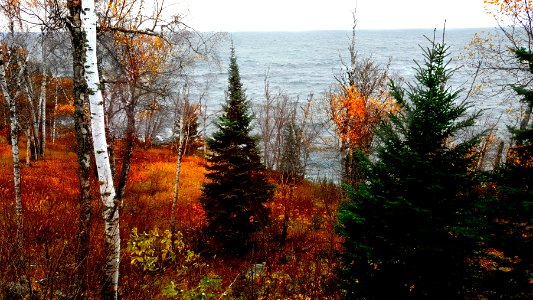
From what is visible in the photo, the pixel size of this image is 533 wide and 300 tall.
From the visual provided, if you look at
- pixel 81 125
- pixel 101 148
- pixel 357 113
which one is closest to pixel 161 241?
pixel 101 148

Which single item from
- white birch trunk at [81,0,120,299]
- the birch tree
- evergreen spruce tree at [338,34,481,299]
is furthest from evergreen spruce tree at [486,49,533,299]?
the birch tree

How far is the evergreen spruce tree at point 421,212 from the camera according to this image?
5.94 meters

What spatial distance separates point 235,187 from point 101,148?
302 inches

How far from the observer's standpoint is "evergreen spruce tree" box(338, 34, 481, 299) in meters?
5.94

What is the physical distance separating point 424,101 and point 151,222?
12925 mm

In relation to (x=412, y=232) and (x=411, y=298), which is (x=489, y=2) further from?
(x=411, y=298)

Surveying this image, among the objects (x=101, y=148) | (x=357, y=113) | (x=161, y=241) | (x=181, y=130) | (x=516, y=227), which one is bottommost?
(x=161, y=241)

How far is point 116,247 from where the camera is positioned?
584cm

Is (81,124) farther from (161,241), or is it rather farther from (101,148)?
(161,241)

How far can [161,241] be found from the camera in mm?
6633

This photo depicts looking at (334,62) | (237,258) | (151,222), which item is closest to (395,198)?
(237,258)

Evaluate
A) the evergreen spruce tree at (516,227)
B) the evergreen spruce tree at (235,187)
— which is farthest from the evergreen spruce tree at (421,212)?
the evergreen spruce tree at (235,187)

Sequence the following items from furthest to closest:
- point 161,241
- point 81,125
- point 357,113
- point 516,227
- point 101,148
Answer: point 357,113 → point 161,241 → point 81,125 → point 101,148 → point 516,227

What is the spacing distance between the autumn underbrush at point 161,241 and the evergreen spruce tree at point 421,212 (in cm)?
126
